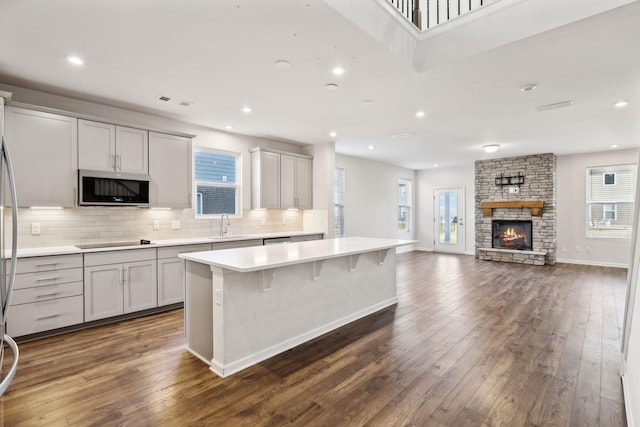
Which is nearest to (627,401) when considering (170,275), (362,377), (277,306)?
(362,377)

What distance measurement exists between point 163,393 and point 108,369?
0.72m

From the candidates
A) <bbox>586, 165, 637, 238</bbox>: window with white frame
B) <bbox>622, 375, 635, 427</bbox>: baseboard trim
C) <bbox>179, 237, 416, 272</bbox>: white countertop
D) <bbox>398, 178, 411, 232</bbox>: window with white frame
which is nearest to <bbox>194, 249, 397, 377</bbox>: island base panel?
<bbox>179, 237, 416, 272</bbox>: white countertop

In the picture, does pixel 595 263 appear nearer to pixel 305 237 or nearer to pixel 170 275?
pixel 305 237

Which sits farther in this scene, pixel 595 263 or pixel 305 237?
pixel 595 263

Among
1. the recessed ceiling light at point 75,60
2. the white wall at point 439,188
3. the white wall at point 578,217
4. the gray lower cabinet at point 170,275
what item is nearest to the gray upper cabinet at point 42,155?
the recessed ceiling light at point 75,60

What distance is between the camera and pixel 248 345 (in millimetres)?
2725

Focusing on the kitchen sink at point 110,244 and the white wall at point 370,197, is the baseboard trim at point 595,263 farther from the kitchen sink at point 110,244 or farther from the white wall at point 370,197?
the kitchen sink at point 110,244

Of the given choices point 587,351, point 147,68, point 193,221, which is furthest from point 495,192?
point 147,68

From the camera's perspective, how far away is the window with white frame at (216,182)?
5161mm

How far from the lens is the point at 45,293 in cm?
325

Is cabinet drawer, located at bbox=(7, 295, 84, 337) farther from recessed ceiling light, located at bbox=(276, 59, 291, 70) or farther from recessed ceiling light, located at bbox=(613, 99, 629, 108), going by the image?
recessed ceiling light, located at bbox=(613, 99, 629, 108)

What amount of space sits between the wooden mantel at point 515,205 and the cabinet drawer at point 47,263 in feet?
28.3

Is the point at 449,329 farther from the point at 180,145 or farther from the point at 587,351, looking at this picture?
the point at 180,145

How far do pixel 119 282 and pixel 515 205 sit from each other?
839cm
